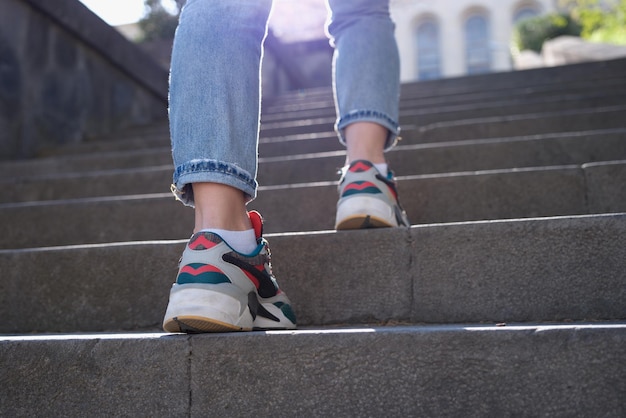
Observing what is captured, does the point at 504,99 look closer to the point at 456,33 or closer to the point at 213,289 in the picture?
the point at 213,289

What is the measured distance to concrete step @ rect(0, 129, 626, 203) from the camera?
261 cm

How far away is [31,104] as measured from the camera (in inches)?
167

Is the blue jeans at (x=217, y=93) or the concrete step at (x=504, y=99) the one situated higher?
the concrete step at (x=504, y=99)

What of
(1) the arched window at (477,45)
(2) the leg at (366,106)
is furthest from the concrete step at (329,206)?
(1) the arched window at (477,45)

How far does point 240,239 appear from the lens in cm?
137

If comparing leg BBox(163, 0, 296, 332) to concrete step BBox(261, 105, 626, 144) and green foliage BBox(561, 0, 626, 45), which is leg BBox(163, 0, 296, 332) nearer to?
concrete step BBox(261, 105, 626, 144)

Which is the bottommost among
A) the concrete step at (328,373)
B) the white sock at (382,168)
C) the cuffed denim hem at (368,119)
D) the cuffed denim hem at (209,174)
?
the concrete step at (328,373)

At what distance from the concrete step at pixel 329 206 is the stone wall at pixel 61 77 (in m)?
1.76

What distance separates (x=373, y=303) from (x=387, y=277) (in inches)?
2.9

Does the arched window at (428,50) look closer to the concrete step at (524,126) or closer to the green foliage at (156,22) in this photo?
the green foliage at (156,22)

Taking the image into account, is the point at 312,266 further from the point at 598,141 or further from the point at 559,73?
the point at 559,73

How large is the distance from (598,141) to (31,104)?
3.24 metres

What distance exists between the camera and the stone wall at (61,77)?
13.4ft

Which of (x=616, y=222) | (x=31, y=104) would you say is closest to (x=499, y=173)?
(x=616, y=222)
